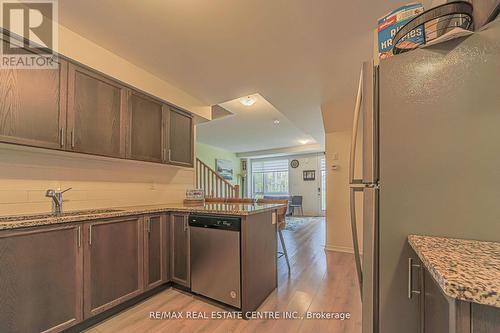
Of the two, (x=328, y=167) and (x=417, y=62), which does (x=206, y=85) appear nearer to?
(x=417, y=62)

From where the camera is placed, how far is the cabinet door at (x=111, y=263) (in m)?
1.65

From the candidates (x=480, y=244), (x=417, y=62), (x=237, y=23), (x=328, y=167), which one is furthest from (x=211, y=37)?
(x=328, y=167)

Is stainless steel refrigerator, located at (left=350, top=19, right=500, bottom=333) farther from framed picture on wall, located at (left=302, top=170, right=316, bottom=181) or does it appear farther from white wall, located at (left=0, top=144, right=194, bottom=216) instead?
framed picture on wall, located at (left=302, top=170, right=316, bottom=181)

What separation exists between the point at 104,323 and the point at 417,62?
2.66 metres

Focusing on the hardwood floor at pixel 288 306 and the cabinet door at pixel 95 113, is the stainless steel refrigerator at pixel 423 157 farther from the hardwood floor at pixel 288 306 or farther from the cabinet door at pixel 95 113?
the cabinet door at pixel 95 113

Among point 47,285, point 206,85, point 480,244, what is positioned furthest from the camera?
point 206,85

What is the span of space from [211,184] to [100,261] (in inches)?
120

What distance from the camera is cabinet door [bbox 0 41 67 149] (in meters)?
1.45

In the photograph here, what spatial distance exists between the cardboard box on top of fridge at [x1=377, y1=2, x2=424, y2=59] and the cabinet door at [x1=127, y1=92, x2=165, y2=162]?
219 cm

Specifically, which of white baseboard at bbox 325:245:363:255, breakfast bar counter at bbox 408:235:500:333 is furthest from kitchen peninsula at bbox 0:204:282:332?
white baseboard at bbox 325:245:363:255

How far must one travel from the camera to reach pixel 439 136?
33.8 inches

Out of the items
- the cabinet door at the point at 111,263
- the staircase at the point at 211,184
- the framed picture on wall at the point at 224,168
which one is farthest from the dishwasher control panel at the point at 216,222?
the framed picture on wall at the point at 224,168

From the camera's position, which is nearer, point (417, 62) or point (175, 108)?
point (417, 62)

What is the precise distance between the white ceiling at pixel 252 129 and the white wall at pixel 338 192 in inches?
47.5
